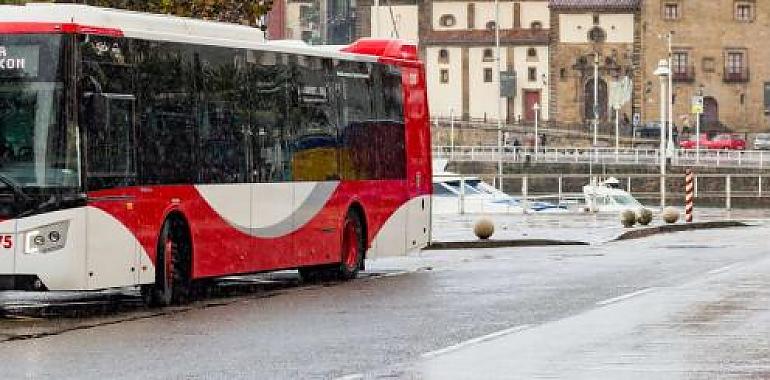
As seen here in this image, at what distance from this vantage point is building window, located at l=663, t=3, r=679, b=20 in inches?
6850

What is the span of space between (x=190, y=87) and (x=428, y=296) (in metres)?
3.55

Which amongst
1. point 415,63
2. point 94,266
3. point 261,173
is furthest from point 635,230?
point 94,266

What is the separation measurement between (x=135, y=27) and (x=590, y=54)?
157m

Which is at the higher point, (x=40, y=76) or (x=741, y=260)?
(x=40, y=76)

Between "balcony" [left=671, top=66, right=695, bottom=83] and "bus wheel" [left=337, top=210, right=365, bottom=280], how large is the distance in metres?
144

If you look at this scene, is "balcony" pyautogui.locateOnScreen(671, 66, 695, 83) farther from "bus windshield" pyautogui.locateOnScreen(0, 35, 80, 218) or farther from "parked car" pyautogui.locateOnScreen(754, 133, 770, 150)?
"bus windshield" pyautogui.locateOnScreen(0, 35, 80, 218)

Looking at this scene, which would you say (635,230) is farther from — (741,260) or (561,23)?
(561,23)

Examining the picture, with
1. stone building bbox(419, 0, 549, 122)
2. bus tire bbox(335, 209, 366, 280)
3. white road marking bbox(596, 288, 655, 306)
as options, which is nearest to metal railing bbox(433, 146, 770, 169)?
stone building bbox(419, 0, 549, 122)

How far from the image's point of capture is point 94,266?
22688 mm

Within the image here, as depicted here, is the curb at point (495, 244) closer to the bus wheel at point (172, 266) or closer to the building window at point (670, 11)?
the bus wheel at point (172, 266)

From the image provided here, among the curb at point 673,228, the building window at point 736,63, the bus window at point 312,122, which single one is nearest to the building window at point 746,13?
the building window at point 736,63

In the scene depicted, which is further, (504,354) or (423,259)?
(423,259)

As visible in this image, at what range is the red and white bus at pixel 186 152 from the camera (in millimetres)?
22312

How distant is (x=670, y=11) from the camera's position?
573 ft
